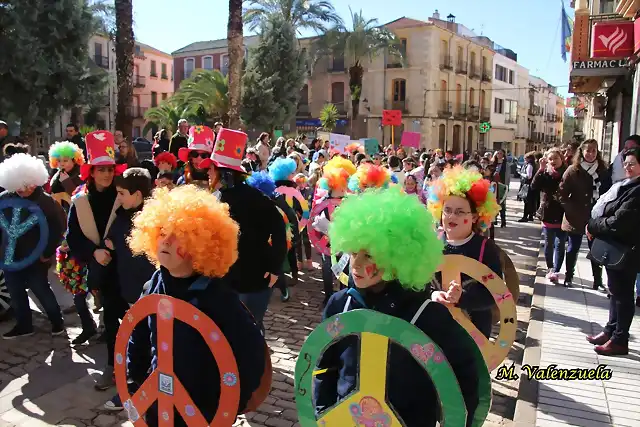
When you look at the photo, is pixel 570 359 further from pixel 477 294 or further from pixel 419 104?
pixel 419 104

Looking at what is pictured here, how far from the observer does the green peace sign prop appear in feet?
6.96

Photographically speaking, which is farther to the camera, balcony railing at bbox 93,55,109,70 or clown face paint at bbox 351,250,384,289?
balcony railing at bbox 93,55,109,70

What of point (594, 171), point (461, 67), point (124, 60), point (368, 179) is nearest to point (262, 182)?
point (368, 179)

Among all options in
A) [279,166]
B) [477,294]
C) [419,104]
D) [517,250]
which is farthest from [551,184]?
[419,104]

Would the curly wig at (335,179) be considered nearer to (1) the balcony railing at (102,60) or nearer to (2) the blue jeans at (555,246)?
(2) the blue jeans at (555,246)

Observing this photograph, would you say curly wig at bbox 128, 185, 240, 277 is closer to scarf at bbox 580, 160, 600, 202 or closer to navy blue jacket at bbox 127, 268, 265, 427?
navy blue jacket at bbox 127, 268, 265, 427

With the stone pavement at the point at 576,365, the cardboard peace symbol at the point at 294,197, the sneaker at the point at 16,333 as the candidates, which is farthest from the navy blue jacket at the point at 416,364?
the cardboard peace symbol at the point at 294,197

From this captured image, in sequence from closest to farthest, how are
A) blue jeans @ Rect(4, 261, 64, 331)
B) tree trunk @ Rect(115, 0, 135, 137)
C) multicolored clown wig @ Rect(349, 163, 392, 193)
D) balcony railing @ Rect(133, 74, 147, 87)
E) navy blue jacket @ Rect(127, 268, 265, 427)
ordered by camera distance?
navy blue jacket @ Rect(127, 268, 265, 427)
blue jeans @ Rect(4, 261, 64, 331)
multicolored clown wig @ Rect(349, 163, 392, 193)
tree trunk @ Rect(115, 0, 135, 137)
balcony railing @ Rect(133, 74, 147, 87)

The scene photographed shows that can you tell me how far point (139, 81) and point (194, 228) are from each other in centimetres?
5334

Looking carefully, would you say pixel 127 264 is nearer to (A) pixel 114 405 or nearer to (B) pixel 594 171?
(A) pixel 114 405

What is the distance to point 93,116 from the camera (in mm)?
39969

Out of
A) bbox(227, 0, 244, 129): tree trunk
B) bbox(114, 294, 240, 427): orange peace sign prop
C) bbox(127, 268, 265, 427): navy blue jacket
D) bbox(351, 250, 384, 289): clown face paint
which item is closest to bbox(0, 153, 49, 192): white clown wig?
bbox(114, 294, 240, 427): orange peace sign prop

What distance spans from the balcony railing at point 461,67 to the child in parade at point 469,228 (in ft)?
150

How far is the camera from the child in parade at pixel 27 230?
18.0ft
